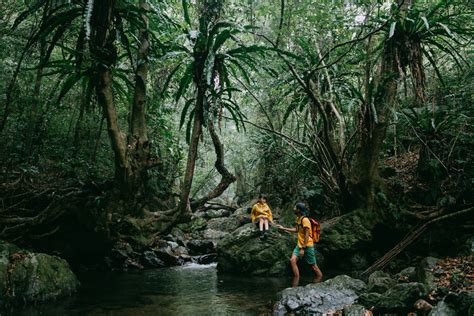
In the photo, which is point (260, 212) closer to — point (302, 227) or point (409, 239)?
point (302, 227)

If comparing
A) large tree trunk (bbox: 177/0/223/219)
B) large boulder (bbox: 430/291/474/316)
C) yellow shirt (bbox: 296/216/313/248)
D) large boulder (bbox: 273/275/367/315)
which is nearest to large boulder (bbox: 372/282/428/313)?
large boulder (bbox: 430/291/474/316)

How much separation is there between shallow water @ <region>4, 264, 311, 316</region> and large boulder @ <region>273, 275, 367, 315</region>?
306 mm

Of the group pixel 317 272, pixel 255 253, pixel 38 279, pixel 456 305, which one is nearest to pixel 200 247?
pixel 255 253

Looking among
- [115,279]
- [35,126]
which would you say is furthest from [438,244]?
[35,126]

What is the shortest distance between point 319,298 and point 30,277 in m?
4.37

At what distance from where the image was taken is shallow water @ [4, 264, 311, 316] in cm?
546

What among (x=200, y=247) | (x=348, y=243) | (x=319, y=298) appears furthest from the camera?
(x=200, y=247)

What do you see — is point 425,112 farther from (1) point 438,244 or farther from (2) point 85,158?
(2) point 85,158

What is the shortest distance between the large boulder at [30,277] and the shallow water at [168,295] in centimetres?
25

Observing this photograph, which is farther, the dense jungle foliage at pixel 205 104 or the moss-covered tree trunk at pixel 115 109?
the dense jungle foliage at pixel 205 104

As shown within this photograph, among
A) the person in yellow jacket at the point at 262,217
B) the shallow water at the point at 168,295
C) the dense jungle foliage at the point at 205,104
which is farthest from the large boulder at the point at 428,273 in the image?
the person in yellow jacket at the point at 262,217

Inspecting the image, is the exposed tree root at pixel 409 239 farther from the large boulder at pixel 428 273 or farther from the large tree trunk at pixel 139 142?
the large tree trunk at pixel 139 142

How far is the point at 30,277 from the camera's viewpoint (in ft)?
19.4

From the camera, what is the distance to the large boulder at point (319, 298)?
5068 mm
